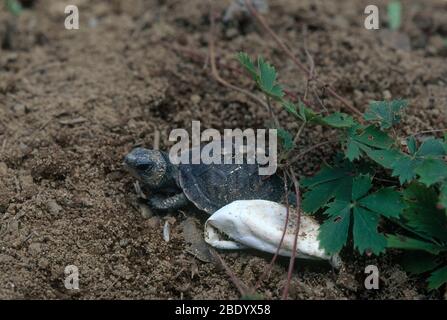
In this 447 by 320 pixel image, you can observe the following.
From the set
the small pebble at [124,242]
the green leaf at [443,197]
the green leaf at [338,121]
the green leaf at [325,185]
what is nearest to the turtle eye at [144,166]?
the small pebble at [124,242]

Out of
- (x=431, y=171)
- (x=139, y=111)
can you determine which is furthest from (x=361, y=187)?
(x=139, y=111)

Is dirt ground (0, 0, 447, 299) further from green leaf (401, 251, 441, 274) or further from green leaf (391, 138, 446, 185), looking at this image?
green leaf (391, 138, 446, 185)

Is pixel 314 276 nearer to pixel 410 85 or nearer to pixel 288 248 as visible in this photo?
pixel 288 248

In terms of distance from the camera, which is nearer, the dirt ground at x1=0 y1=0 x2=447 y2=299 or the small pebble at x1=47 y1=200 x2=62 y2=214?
the dirt ground at x1=0 y1=0 x2=447 y2=299

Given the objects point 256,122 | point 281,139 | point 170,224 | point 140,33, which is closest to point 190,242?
point 170,224

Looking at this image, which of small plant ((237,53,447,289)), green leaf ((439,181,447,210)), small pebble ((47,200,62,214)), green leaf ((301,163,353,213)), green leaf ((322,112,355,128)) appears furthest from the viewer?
small pebble ((47,200,62,214))

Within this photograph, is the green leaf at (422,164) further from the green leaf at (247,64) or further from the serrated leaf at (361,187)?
the green leaf at (247,64)

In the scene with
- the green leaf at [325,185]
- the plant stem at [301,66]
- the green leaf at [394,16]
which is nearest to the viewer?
the green leaf at [325,185]

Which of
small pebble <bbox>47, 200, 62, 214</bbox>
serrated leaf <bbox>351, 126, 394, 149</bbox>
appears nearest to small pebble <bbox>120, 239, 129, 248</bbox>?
small pebble <bbox>47, 200, 62, 214</bbox>
